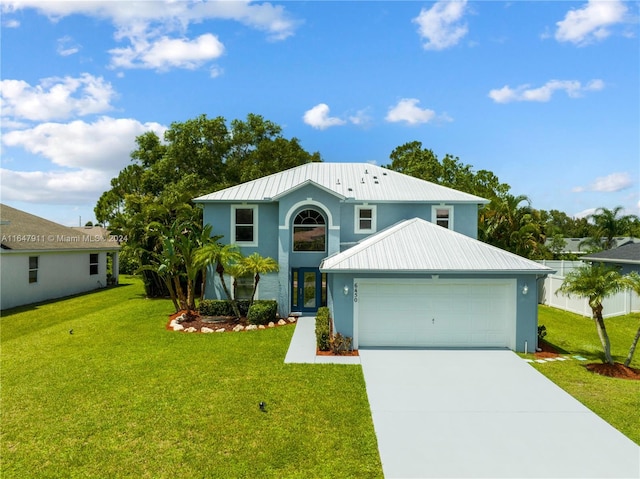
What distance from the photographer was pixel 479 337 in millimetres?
12922

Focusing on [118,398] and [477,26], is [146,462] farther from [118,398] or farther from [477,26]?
[477,26]

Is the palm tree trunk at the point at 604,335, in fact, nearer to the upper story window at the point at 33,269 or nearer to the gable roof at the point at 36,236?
the gable roof at the point at 36,236

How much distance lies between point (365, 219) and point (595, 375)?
1109cm

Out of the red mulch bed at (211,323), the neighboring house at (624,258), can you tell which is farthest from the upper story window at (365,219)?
the neighboring house at (624,258)

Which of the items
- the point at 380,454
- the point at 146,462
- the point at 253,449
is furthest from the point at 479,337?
the point at 146,462

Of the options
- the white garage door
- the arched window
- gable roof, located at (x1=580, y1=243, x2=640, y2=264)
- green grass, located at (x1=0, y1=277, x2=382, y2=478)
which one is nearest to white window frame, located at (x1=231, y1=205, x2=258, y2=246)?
the arched window

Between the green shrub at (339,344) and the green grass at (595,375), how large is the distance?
564 cm

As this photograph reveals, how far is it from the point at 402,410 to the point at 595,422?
3.83m

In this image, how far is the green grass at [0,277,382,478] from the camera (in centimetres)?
634

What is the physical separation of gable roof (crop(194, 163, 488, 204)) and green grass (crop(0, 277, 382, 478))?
733cm

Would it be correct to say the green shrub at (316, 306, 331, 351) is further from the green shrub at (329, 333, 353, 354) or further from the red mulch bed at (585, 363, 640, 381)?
the red mulch bed at (585, 363, 640, 381)

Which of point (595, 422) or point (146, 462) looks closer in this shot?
point (146, 462)

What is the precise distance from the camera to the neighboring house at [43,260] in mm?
19859

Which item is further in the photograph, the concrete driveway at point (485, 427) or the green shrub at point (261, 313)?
the green shrub at point (261, 313)
